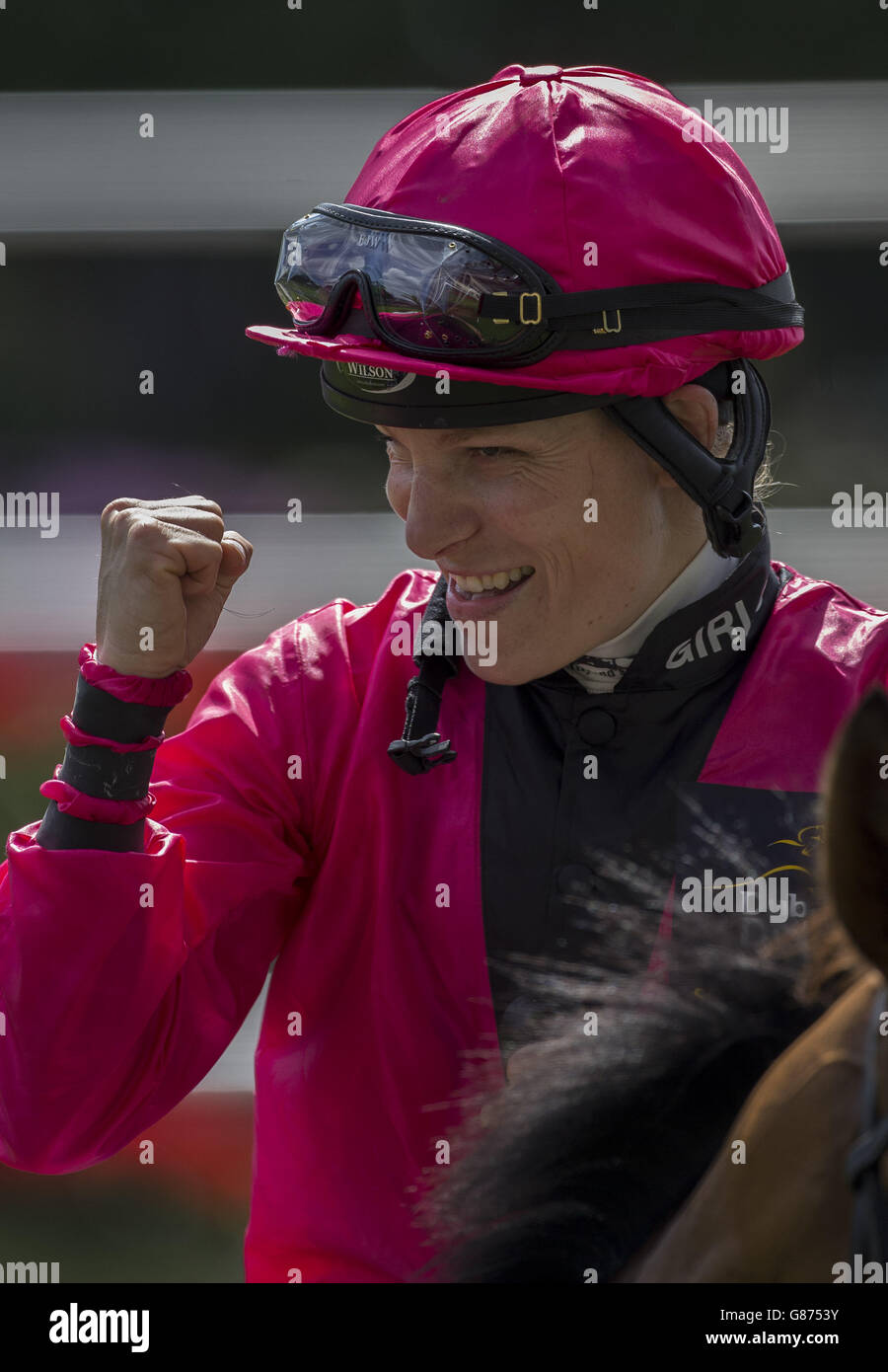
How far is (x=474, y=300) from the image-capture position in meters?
1.00

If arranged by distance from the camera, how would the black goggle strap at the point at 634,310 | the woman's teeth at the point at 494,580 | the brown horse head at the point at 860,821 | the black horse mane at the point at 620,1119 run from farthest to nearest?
1. the woman's teeth at the point at 494,580
2. the black goggle strap at the point at 634,310
3. the black horse mane at the point at 620,1119
4. the brown horse head at the point at 860,821

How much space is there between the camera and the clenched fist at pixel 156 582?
3.46ft

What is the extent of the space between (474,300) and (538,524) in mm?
173

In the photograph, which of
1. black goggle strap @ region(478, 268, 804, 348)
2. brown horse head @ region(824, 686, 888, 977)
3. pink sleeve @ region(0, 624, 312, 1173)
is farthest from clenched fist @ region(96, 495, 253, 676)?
brown horse head @ region(824, 686, 888, 977)

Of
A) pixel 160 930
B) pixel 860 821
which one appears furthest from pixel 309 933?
pixel 860 821

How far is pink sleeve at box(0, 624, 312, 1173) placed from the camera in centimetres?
104

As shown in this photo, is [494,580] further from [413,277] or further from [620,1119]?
[620,1119]

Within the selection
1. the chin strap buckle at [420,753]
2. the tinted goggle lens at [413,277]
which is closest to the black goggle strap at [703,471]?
the tinted goggle lens at [413,277]

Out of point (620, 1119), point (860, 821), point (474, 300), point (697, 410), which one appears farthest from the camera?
point (697, 410)

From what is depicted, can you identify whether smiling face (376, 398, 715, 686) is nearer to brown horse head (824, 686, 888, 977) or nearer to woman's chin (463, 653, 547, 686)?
woman's chin (463, 653, 547, 686)

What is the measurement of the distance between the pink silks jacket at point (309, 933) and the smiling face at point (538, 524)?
12cm

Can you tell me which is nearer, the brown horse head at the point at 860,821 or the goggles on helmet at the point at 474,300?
the brown horse head at the point at 860,821

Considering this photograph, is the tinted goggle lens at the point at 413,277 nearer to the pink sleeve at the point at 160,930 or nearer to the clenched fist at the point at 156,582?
the clenched fist at the point at 156,582
